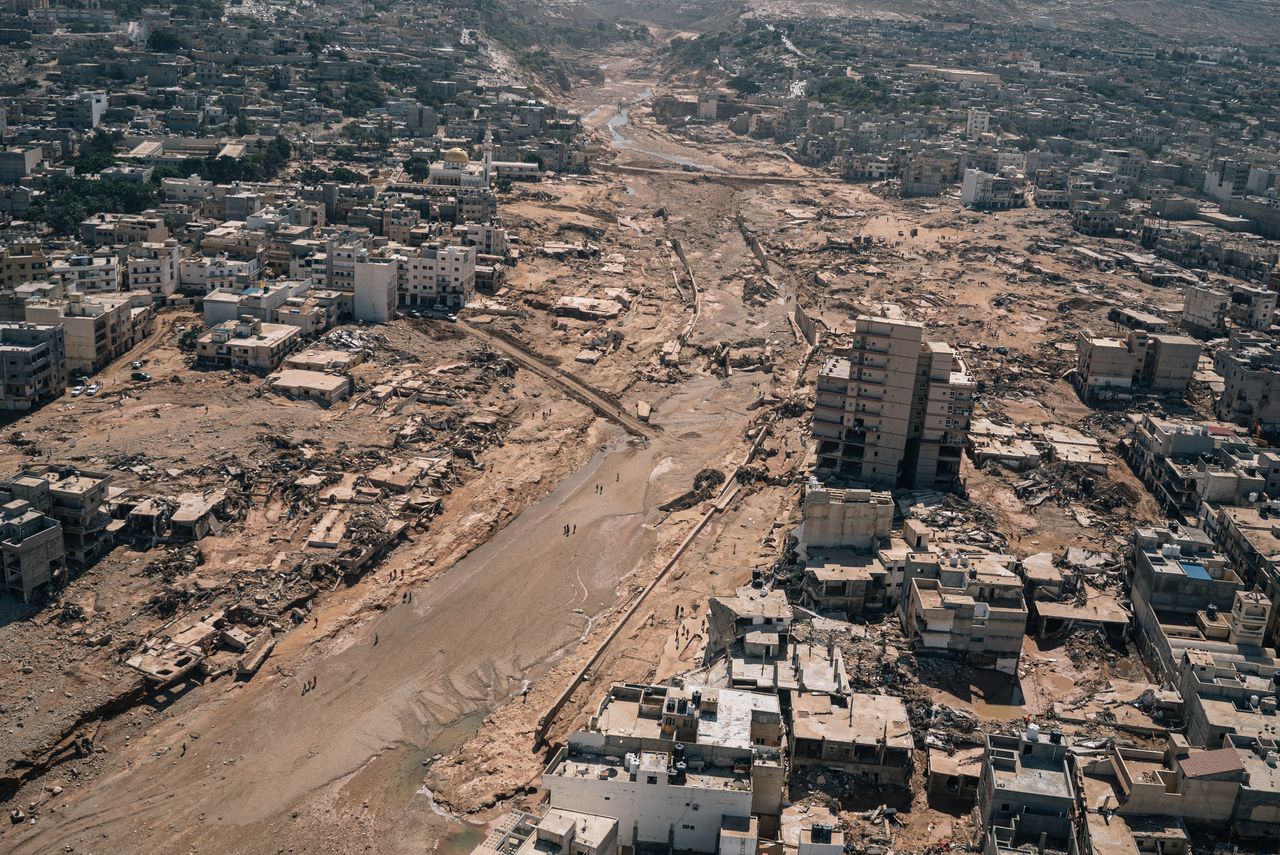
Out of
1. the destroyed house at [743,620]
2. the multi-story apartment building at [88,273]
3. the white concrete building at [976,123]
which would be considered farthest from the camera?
the white concrete building at [976,123]

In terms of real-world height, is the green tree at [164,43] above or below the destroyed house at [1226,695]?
above

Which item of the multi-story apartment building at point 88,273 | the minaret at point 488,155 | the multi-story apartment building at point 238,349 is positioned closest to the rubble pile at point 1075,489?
the multi-story apartment building at point 238,349

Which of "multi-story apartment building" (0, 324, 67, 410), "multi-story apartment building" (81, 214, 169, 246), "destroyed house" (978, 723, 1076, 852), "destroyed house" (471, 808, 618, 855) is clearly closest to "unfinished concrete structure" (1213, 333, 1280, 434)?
"destroyed house" (978, 723, 1076, 852)

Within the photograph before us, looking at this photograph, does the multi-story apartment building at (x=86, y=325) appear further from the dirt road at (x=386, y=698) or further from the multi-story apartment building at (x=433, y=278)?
the dirt road at (x=386, y=698)

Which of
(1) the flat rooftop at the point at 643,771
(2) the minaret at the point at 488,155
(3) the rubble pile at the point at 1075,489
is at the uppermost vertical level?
(2) the minaret at the point at 488,155

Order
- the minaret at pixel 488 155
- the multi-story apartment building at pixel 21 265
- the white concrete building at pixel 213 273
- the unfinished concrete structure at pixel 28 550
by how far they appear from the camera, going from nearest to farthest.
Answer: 1. the unfinished concrete structure at pixel 28 550
2. the multi-story apartment building at pixel 21 265
3. the white concrete building at pixel 213 273
4. the minaret at pixel 488 155

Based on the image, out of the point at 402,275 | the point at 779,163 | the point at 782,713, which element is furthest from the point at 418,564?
the point at 779,163

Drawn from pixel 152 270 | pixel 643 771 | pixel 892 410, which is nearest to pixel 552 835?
pixel 643 771
